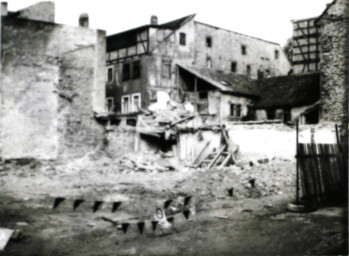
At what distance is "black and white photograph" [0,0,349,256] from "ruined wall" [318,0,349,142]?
0.07 metres

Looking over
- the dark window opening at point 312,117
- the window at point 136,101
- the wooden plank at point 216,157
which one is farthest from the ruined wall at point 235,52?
the wooden plank at point 216,157

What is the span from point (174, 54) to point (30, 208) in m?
20.2

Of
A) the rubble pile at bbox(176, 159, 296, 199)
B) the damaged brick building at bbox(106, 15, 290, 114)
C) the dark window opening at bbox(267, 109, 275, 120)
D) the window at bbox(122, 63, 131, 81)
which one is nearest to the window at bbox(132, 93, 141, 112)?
the damaged brick building at bbox(106, 15, 290, 114)

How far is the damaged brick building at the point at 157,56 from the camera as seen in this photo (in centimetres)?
2819

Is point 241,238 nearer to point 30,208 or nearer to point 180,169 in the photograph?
point 30,208

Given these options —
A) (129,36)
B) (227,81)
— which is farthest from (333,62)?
(129,36)

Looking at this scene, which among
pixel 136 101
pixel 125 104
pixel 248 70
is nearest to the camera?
pixel 136 101

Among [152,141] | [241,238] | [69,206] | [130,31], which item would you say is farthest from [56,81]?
[241,238]

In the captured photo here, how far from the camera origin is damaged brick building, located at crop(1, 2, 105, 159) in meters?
16.7

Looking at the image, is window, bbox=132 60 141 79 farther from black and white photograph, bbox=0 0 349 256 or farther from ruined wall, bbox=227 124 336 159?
ruined wall, bbox=227 124 336 159

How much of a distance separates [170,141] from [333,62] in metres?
9.89

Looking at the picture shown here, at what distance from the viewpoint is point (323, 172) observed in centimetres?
884

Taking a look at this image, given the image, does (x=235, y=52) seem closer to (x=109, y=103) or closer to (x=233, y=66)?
(x=233, y=66)

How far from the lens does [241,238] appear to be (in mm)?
7852
